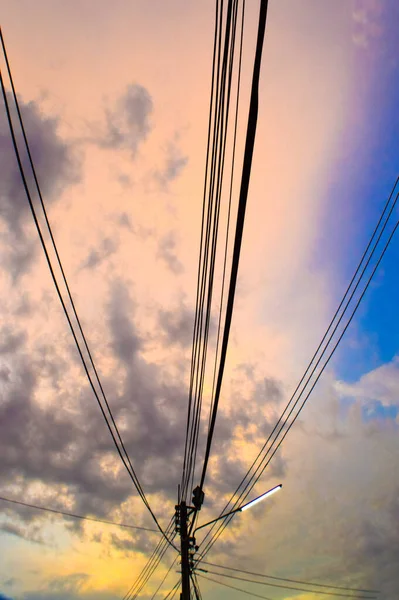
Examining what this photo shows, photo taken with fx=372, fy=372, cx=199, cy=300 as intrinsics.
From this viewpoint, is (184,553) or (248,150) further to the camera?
(184,553)

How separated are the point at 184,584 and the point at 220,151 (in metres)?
15.0

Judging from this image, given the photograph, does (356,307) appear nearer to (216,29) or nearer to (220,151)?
(220,151)

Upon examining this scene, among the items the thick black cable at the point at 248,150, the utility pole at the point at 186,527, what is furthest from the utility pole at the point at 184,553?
the thick black cable at the point at 248,150

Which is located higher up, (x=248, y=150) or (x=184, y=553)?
(x=248, y=150)

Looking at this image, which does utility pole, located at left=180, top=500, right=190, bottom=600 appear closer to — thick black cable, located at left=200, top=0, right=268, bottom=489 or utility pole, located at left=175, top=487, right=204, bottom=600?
utility pole, located at left=175, top=487, right=204, bottom=600

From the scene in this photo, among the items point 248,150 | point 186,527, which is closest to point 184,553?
point 186,527

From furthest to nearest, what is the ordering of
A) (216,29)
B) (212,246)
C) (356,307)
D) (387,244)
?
(356,307), (387,244), (212,246), (216,29)

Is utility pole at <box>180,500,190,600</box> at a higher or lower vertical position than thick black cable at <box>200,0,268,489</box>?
lower

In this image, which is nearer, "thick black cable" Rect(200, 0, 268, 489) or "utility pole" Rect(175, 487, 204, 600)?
"thick black cable" Rect(200, 0, 268, 489)

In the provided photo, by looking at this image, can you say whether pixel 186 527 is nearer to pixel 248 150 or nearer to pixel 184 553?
pixel 184 553

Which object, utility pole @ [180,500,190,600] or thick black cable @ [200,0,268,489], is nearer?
thick black cable @ [200,0,268,489]

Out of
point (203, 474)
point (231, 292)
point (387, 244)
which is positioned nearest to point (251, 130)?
point (231, 292)

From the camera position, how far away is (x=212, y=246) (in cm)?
518

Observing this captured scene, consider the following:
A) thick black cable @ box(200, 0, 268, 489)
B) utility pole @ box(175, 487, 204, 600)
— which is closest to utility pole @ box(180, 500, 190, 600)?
utility pole @ box(175, 487, 204, 600)
